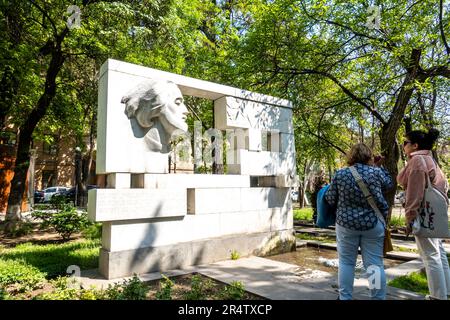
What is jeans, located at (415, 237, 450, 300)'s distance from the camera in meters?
3.37

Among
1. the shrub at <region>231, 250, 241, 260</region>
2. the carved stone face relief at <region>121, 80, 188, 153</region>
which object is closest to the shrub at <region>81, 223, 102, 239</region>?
the shrub at <region>231, 250, 241, 260</region>

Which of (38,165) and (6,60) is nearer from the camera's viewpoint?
(6,60)

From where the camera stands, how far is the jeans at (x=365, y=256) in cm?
312

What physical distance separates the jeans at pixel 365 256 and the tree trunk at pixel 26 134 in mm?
9969

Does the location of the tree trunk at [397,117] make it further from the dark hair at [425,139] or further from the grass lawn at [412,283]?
the dark hair at [425,139]

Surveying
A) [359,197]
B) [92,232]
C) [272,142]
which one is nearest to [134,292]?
[359,197]

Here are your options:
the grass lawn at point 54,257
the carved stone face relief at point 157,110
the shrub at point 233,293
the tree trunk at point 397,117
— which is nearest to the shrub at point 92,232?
the grass lawn at point 54,257

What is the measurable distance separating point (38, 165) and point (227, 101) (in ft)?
109

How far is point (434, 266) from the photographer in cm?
341

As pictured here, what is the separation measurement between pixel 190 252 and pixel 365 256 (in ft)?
10.4

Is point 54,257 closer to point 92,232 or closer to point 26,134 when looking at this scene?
point 92,232
